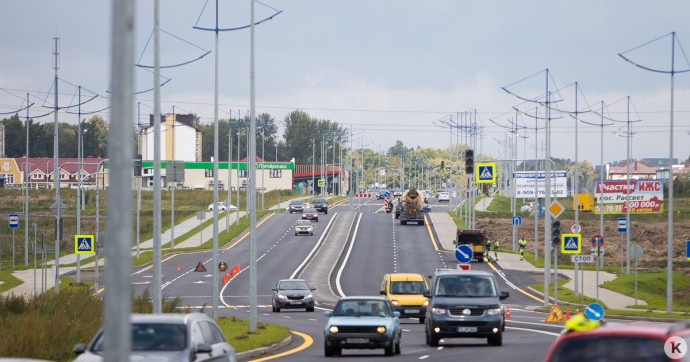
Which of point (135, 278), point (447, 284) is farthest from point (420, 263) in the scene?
point (447, 284)

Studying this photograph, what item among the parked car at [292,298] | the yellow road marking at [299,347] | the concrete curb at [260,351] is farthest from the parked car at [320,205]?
the concrete curb at [260,351]

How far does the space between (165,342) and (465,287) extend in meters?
15.4

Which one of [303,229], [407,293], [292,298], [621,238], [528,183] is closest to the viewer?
[407,293]

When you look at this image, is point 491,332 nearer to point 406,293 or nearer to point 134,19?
point 406,293

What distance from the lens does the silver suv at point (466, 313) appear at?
3005cm

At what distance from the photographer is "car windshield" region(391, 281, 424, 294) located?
4378 cm

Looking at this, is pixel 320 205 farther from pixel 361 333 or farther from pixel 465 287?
pixel 361 333

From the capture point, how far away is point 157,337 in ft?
54.9

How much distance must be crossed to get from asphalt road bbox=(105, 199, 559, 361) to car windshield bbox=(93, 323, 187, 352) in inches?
409

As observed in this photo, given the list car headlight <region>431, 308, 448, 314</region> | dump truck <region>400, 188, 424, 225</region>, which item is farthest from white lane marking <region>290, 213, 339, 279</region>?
car headlight <region>431, 308, 448, 314</region>

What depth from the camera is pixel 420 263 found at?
253 ft

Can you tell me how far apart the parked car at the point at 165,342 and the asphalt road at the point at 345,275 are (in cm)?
1008

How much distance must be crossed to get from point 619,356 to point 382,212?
120224mm

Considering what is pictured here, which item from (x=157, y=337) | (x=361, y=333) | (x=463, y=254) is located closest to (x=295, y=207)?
(x=463, y=254)
